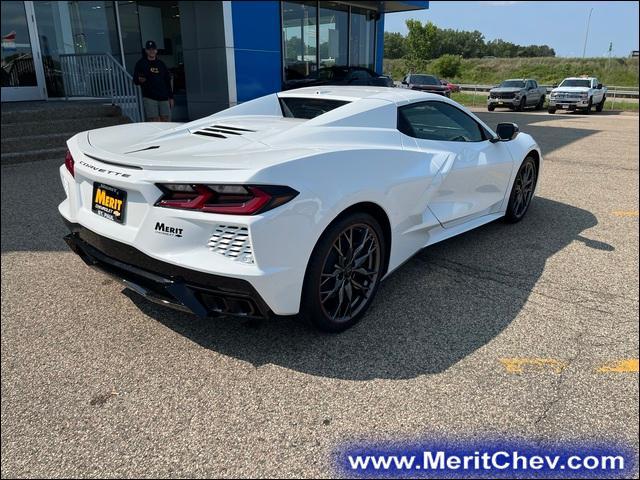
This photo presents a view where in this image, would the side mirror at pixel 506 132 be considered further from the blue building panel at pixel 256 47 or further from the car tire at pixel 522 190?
the blue building panel at pixel 256 47

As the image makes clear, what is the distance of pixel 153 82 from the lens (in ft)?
29.0

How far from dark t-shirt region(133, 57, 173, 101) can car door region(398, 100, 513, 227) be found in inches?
247

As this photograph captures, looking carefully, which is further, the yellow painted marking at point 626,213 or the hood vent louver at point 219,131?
the yellow painted marking at point 626,213

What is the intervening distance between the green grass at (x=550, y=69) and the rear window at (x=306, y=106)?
821 cm

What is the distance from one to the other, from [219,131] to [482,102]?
A: 24.0 metres

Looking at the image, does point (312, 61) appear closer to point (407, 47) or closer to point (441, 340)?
point (407, 47)

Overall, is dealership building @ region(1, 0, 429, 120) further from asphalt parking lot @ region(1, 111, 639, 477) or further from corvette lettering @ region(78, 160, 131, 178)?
asphalt parking lot @ region(1, 111, 639, 477)

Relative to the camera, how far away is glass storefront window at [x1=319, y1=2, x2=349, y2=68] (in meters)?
15.9

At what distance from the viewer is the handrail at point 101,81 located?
10219 millimetres

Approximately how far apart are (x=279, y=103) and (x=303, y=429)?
289cm

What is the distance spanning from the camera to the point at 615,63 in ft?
34.7

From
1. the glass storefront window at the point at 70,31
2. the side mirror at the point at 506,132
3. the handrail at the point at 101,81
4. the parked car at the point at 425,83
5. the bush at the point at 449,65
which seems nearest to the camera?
the side mirror at the point at 506,132

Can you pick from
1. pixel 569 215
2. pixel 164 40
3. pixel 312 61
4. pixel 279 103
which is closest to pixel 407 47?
pixel 312 61

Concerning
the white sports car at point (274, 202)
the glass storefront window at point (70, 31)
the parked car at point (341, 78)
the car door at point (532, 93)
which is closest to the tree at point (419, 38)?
the car door at point (532, 93)
